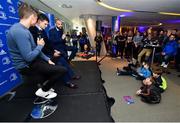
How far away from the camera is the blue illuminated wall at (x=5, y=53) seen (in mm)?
2652

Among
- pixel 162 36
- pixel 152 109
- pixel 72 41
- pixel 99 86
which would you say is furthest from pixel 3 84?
pixel 72 41

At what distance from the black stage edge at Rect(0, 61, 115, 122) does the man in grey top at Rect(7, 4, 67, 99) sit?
0.62 feet

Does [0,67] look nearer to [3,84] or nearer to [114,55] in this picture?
[3,84]

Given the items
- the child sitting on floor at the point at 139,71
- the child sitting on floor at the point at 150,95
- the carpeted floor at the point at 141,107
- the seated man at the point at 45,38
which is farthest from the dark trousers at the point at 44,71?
the child sitting on floor at the point at 139,71

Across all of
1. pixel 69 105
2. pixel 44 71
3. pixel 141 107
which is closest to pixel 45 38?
pixel 44 71

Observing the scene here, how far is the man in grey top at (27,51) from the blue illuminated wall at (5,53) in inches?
45.8

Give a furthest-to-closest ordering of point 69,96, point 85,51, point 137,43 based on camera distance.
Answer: point 85,51 → point 137,43 → point 69,96

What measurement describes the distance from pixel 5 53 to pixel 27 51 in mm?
1490

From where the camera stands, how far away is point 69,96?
256 cm

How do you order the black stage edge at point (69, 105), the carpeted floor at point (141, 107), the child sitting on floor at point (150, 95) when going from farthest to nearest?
the child sitting on floor at point (150, 95) < the carpeted floor at point (141, 107) < the black stage edge at point (69, 105)

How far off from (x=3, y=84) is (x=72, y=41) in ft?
20.8

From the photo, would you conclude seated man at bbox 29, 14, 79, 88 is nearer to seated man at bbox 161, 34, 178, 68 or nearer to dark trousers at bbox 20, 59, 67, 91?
dark trousers at bbox 20, 59, 67, 91

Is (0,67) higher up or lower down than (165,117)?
higher up

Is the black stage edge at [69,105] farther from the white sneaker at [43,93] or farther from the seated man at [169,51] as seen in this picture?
the seated man at [169,51]
